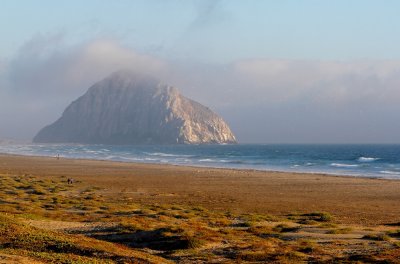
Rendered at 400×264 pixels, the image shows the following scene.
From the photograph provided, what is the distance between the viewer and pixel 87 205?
38.8 m

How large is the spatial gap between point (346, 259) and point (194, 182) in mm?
42000

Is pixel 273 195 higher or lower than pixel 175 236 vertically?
higher

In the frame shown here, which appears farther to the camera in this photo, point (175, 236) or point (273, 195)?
point (273, 195)

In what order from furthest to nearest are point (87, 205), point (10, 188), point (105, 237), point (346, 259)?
1. point (10, 188)
2. point (87, 205)
3. point (105, 237)
4. point (346, 259)

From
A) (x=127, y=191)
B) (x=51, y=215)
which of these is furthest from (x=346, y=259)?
(x=127, y=191)

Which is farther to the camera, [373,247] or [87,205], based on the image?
[87,205]

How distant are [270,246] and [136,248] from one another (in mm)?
5443

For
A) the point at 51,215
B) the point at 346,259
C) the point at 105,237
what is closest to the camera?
the point at 346,259

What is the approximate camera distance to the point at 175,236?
81.6ft

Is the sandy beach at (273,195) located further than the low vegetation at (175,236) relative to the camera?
Yes

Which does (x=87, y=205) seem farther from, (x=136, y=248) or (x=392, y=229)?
(x=392, y=229)

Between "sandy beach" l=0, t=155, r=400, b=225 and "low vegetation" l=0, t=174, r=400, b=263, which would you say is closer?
"low vegetation" l=0, t=174, r=400, b=263

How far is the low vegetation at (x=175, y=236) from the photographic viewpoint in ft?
65.4

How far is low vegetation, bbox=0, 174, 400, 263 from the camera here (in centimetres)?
1994
